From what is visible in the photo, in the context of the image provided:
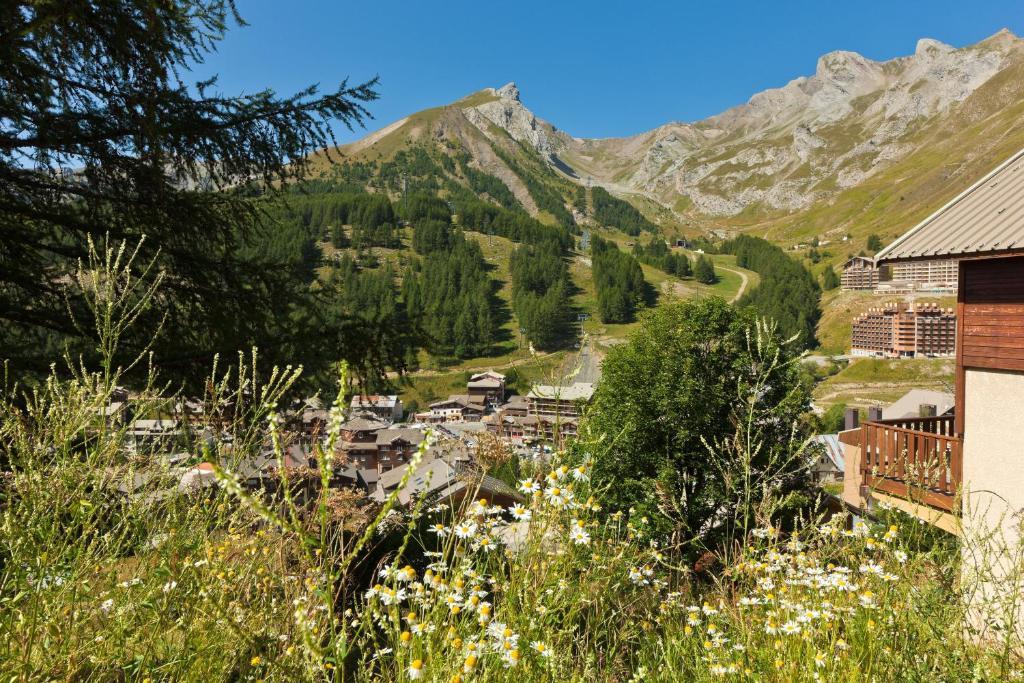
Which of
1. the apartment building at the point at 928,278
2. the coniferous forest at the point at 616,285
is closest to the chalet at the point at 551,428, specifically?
the coniferous forest at the point at 616,285

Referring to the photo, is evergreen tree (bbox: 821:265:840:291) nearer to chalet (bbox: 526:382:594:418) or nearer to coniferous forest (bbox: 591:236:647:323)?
coniferous forest (bbox: 591:236:647:323)

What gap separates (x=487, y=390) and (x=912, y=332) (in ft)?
230

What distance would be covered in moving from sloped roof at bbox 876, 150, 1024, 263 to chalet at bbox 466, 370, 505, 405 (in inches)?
3262

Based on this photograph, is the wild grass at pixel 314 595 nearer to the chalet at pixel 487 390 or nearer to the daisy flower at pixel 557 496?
the daisy flower at pixel 557 496

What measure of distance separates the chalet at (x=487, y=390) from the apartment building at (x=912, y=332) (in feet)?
213

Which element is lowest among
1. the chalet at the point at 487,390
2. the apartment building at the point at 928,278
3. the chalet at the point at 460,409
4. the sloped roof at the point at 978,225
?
the chalet at the point at 460,409

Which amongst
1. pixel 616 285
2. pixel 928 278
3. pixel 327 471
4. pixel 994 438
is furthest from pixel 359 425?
pixel 928 278

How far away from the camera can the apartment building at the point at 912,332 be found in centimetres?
9344

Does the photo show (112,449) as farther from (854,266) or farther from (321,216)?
(321,216)

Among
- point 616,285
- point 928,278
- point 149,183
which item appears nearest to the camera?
point 149,183

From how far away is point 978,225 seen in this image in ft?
21.4

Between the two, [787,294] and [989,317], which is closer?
[989,317]

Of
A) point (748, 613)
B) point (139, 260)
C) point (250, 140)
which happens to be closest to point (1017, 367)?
point (748, 613)

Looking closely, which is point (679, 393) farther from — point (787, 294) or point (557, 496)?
point (787, 294)
